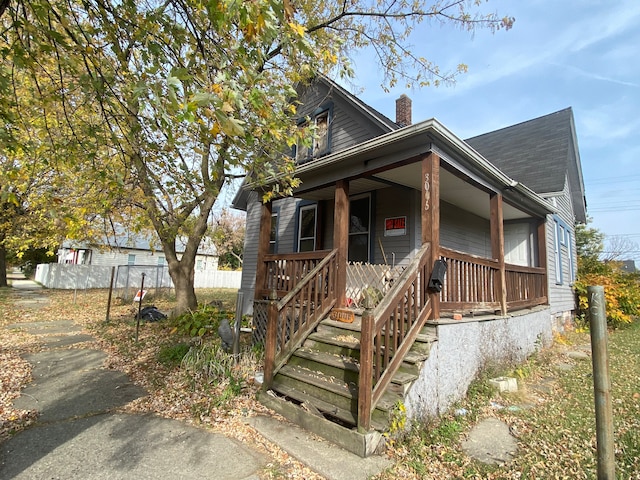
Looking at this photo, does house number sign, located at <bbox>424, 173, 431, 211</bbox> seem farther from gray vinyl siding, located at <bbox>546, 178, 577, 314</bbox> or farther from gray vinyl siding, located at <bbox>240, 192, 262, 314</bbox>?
gray vinyl siding, located at <bbox>240, 192, 262, 314</bbox>

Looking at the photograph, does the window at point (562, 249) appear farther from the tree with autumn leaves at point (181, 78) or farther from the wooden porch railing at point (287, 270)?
the wooden porch railing at point (287, 270)

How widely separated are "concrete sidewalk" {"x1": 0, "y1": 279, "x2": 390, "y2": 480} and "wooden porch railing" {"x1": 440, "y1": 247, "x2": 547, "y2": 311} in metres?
2.54

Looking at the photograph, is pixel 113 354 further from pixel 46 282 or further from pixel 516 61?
pixel 46 282

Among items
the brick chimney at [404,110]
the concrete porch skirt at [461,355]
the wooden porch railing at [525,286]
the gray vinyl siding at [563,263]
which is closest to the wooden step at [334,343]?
the concrete porch skirt at [461,355]

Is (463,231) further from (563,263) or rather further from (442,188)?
(563,263)

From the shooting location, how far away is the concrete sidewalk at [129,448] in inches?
114

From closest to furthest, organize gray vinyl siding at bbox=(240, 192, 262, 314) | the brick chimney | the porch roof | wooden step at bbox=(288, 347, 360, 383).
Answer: wooden step at bbox=(288, 347, 360, 383) → the porch roof → the brick chimney → gray vinyl siding at bbox=(240, 192, 262, 314)

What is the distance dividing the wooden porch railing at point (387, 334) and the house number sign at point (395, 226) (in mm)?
2793

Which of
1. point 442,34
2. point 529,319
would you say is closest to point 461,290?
point 529,319

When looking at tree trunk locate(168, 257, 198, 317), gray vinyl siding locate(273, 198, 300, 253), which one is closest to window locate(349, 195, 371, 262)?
gray vinyl siding locate(273, 198, 300, 253)

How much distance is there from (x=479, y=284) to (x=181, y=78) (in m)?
5.16

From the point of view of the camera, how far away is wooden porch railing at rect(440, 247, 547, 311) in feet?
15.9

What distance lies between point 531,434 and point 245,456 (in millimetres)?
3109

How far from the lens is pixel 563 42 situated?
823 centimetres
